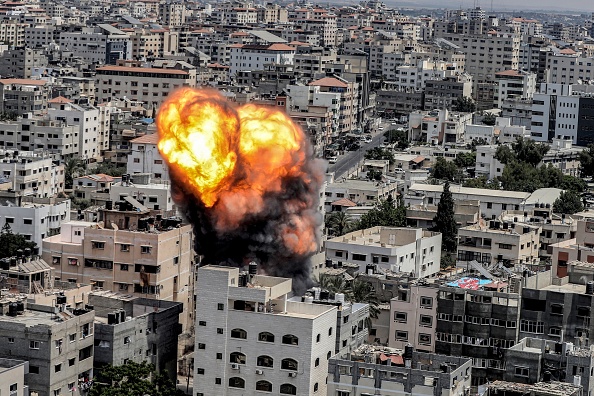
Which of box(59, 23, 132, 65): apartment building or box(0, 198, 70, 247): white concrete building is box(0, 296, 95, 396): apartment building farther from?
box(59, 23, 132, 65): apartment building

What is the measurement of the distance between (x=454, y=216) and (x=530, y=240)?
19.0 feet

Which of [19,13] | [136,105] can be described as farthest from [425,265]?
[19,13]

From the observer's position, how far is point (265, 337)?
4362 cm

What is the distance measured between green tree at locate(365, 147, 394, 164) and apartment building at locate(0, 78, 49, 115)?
22726mm

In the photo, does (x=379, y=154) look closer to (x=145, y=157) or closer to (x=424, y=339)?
(x=145, y=157)

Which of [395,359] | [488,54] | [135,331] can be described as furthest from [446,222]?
[488,54]

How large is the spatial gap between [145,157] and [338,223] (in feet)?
46.3

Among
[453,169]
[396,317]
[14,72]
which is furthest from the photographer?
[14,72]

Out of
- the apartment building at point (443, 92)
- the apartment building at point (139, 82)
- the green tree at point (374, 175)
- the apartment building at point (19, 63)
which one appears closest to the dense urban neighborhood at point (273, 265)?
the green tree at point (374, 175)

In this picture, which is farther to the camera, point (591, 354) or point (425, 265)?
point (425, 265)

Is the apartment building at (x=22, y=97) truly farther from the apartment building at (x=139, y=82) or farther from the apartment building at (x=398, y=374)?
the apartment building at (x=398, y=374)

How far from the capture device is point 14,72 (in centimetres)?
13375

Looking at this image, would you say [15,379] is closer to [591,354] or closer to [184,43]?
[591,354]

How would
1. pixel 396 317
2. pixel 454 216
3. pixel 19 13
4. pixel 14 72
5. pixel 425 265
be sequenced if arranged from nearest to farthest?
pixel 396 317, pixel 425 265, pixel 454 216, pixel 14 72, pixel 19 13
